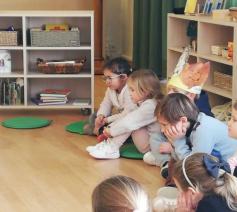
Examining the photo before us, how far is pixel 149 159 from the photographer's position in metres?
3.24

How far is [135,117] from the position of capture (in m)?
3.32

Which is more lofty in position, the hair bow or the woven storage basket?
the woven storage basket

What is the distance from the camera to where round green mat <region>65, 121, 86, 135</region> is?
3.90 meters

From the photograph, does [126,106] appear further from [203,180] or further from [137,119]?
[203,180]

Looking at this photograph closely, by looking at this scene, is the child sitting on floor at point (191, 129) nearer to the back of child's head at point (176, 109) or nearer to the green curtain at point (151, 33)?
the back of child's head at point (176, 109)

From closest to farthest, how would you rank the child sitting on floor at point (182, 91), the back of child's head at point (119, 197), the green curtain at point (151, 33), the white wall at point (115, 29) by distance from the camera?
1. the back of child's head at point (119, 197)
2. the child sitting on floor at point (182, 91)
3. the green curtain at point (151, 33)
4. the white wall at point (115, 29)

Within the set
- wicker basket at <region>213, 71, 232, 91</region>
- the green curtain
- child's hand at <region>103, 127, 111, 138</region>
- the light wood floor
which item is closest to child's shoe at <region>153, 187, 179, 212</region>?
the light wood floor

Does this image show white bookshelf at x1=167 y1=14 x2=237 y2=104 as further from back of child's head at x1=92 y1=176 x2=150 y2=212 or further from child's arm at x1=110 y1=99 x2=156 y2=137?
back of child's head at x1=92 y1=176 x2=150 y2=212

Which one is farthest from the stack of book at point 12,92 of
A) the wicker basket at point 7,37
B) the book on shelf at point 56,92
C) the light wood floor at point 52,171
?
the light wood floor at point 52,171

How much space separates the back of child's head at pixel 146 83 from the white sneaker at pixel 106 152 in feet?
1.16

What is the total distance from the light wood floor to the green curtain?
1.45 m

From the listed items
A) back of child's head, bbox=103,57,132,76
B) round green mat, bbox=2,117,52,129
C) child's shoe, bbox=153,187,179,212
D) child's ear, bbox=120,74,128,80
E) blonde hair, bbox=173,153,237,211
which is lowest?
child's shoe, bbox=153,187,179,212

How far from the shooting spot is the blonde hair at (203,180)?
1.74 m

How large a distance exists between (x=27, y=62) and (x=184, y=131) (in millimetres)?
1993
